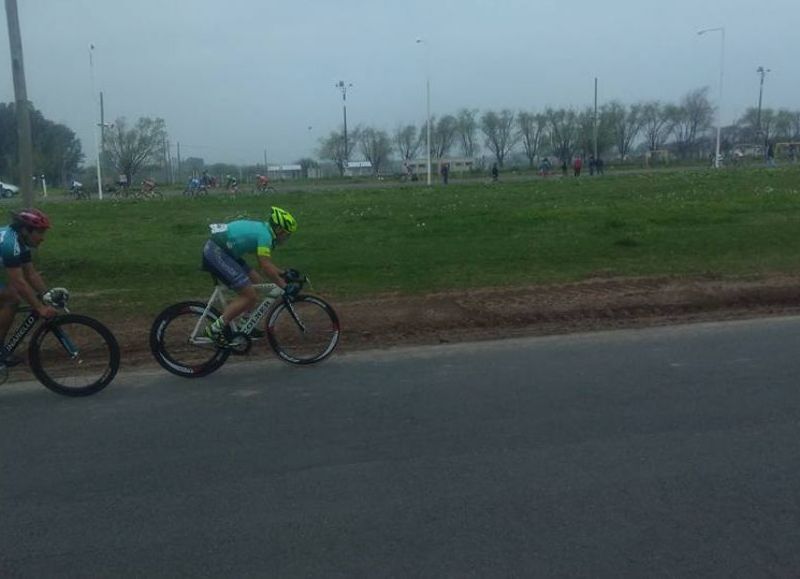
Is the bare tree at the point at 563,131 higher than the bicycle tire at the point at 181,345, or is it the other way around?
the bare tree at the point at 563,131

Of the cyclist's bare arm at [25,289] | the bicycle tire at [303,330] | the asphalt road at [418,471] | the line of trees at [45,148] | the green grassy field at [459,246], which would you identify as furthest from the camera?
the line of trees at [45,148]

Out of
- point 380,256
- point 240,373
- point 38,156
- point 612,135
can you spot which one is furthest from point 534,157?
point 240,373

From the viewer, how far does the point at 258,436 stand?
639cm

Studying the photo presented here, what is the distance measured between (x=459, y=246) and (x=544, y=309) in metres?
5.05

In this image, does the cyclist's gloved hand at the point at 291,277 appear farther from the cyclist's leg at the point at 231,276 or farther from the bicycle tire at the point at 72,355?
the bicycle tire at the point at 72,355

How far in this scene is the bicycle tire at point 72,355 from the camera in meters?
7.58

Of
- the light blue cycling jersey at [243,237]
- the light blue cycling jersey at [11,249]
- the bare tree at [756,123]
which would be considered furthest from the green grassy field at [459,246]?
the bare tree at [756,123]

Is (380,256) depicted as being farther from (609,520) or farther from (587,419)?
(609,520)

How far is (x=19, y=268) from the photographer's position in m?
7.34

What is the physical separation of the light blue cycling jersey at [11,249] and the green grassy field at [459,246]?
137 inches

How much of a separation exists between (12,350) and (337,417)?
303 cm

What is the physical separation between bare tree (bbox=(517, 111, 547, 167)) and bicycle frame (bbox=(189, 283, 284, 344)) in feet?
325

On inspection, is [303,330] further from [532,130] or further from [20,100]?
[532,130]

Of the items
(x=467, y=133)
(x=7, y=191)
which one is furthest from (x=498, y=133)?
(x=7, y=191)
